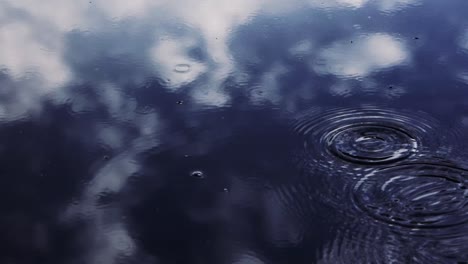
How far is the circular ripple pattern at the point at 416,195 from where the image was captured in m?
3.71

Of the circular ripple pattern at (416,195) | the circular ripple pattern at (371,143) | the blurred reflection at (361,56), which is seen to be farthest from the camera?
the blurred reflection at (361,56)

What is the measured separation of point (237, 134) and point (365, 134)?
3.32 ft

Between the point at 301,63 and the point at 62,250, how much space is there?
9.80 ft

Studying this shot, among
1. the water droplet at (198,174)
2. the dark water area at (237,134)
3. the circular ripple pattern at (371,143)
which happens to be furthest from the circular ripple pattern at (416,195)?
the water droplet at (198,174)

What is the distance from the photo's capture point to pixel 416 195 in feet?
12.8

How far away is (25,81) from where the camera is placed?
5656 mm

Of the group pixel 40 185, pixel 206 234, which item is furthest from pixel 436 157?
pixel 40 185

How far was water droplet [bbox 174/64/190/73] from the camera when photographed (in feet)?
18.6

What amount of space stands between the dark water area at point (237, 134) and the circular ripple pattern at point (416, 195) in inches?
0.4

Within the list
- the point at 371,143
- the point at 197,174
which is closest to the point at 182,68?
the point at 197,174

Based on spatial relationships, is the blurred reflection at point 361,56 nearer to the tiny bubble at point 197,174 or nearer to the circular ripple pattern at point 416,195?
the circular ripple pattern at point 416,195

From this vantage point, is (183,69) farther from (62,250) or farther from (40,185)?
(62,250)

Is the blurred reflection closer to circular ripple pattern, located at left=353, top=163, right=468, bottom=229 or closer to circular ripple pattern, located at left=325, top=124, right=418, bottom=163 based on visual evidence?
circular ripple pattern, located at left=325, top=124, right=418, bottom=163

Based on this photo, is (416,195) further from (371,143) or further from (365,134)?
(365,134)
